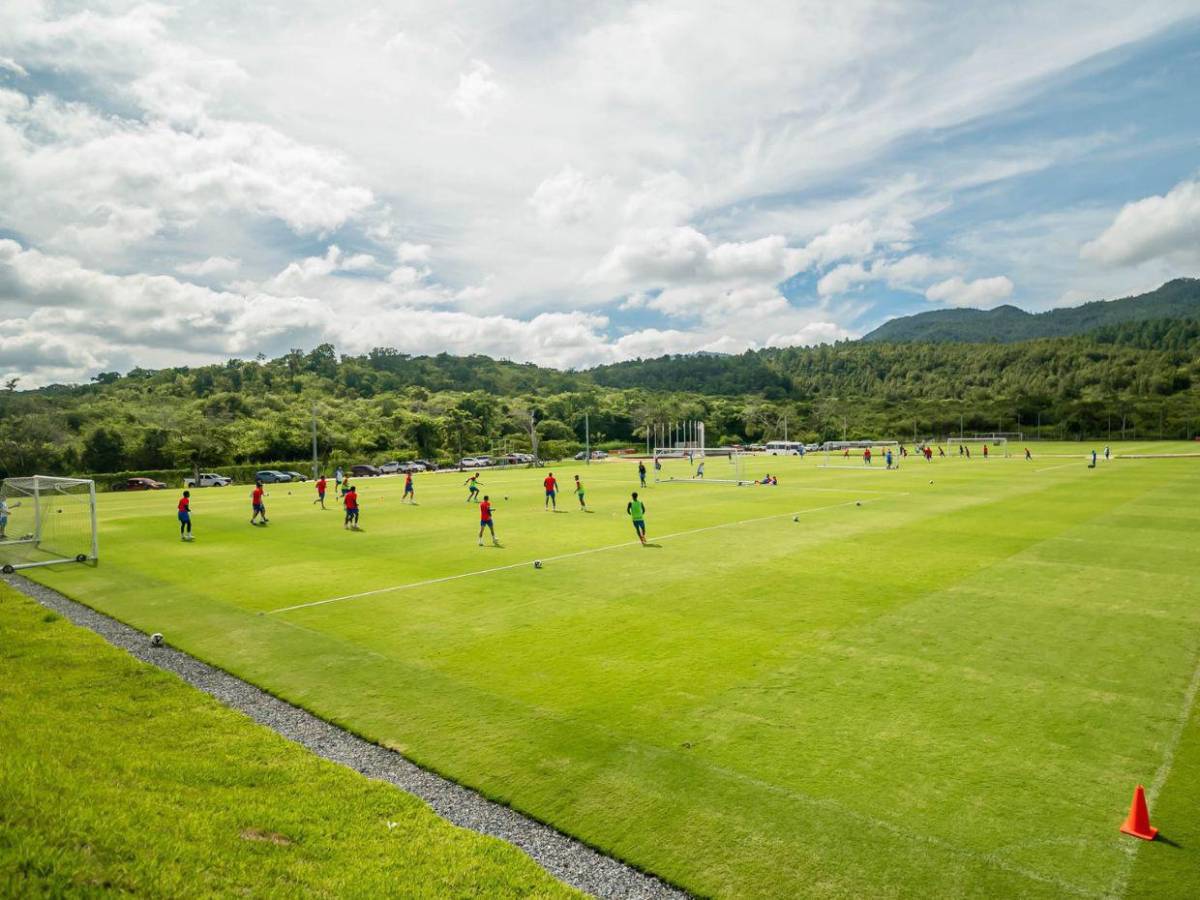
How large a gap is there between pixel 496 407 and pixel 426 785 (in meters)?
121

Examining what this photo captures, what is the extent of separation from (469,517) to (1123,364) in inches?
6960

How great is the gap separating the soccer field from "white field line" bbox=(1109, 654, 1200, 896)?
3 centimetres

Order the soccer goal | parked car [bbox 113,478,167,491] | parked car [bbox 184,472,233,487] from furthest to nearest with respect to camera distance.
Answer: parked car [bbox 184,472,233,487] → parked car [bbox 113,478,167,491] → the soccer goal

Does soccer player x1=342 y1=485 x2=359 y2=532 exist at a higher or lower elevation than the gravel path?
higher

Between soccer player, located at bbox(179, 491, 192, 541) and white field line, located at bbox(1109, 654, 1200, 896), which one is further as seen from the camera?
soccer player, located at bbox(179, 491, 192, 541)

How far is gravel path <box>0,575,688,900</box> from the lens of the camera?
6051 mm

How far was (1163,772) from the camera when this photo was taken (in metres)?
7.53

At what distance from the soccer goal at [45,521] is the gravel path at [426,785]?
13498 mm

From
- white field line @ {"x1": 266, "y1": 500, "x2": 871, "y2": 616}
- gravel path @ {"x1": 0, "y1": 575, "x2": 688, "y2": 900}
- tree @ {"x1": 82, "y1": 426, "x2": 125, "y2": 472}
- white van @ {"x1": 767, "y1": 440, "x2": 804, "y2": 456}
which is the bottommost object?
gravel path @ {"x1": 0, "y1": 575, "x2": 688, "y2": 900}

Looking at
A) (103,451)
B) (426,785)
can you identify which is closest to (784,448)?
(103,451)

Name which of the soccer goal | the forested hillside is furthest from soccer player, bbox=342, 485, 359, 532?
the forested hillside

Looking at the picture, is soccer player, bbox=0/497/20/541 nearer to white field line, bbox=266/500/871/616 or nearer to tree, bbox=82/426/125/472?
white field line, bbox=266/500/871/616

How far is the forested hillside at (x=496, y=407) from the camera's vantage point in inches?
2889

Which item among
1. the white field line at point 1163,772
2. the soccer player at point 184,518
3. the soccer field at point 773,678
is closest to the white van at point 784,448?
the soccer field at point 773,678
